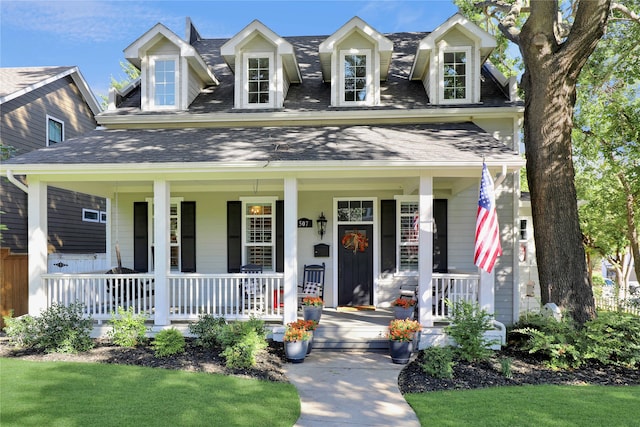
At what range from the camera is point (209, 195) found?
1001cm

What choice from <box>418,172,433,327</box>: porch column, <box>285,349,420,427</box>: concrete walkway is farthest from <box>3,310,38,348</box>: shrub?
<box>418,172,433,327</box>: porch column

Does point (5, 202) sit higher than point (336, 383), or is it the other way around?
point (5, 202)

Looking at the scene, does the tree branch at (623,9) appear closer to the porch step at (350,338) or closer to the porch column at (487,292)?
the porch column at (487,292)

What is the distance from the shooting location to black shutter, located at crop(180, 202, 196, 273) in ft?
32.5

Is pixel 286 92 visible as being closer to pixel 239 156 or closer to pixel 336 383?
pixel 239 156

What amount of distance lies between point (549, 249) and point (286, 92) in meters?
7.05

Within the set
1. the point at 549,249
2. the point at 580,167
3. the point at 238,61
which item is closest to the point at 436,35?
the point at 238,61

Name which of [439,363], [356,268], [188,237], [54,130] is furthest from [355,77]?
[54,130]

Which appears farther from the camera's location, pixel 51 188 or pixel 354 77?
pixel 51 188

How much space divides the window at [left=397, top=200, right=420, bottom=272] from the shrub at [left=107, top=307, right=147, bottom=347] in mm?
5683

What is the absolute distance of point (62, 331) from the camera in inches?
268

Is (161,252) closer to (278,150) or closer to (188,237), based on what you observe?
(188,237)

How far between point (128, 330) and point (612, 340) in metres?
8.07

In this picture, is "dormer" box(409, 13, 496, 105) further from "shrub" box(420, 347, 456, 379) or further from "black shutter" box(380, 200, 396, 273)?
"shrub" box(420, 347, 456, 379)
